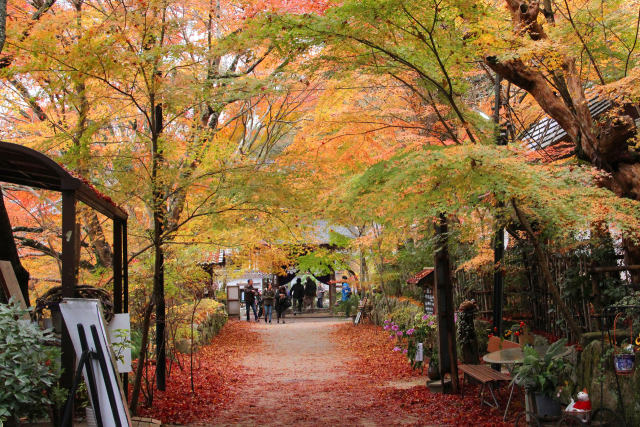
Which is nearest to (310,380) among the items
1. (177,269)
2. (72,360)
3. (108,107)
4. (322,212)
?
(177,269)

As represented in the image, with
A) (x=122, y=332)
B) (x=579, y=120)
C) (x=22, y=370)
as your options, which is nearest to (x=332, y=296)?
(x=579, y=120)

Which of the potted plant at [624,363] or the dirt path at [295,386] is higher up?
the potted plant at [624,363]

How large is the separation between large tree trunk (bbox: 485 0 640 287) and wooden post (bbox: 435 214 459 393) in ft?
8.50

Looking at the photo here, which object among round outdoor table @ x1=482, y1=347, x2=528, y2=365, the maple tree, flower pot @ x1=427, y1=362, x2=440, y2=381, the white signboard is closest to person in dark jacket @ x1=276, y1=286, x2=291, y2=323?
the maple tree

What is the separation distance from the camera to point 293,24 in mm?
6855

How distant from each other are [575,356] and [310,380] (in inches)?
236

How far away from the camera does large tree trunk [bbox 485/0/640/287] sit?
316 inches

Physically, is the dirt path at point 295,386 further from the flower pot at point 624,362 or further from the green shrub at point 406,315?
the flower pot at point 624,362

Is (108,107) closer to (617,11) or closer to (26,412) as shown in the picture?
(26,412)

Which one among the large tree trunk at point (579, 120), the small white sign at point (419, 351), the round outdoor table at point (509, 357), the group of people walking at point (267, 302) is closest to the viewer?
the round outdoor table at point (509, 357)

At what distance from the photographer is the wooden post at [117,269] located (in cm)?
717

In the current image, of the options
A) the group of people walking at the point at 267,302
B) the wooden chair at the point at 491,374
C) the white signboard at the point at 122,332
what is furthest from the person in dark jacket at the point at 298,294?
the white signboard at the point at 122,332

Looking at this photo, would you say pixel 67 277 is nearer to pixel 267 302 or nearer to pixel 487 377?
pixel 487 377

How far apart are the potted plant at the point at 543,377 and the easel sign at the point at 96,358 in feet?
14.6
